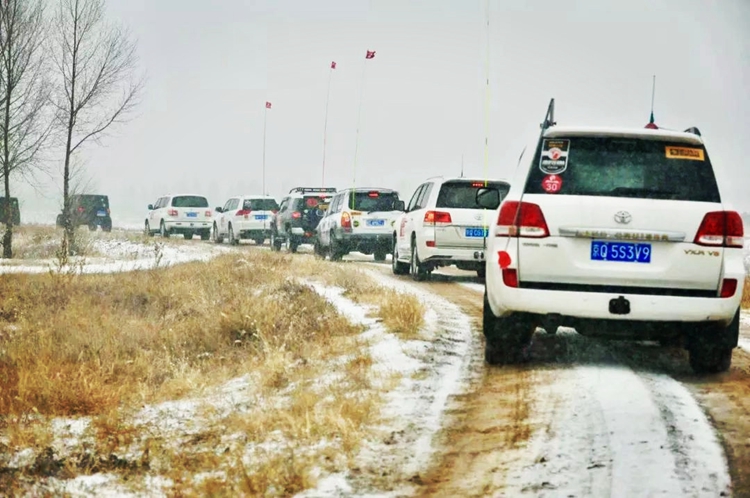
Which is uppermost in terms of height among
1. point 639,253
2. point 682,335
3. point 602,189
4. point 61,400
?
point 602,189

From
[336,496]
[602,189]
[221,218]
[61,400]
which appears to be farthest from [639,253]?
[221,218]

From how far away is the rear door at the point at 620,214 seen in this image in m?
6.31

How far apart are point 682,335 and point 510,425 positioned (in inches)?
80.7

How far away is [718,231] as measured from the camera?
6340 millimetres

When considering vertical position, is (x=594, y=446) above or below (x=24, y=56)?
below

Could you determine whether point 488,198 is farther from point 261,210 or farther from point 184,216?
point 184,216

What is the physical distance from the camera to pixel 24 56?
80.7ft

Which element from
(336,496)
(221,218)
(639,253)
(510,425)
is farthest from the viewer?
(221,218)

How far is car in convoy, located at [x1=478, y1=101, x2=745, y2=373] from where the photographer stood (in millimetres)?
6320

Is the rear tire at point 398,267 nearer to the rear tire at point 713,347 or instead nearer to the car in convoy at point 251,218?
the rear tire at point 713,347

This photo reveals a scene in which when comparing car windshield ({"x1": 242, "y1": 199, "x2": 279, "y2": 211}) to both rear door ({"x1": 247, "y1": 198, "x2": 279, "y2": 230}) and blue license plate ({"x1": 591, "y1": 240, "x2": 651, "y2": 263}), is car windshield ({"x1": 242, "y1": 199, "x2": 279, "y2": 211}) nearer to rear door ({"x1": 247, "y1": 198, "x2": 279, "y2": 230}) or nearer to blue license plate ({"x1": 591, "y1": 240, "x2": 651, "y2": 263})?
rear door ({"x1": 247, "y1": 198, "x2": 279, "y2": 230})

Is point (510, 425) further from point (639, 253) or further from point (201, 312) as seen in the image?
point (201, 312)

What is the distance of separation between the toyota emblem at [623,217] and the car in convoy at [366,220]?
47.2ft

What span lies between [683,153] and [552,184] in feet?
3.23
